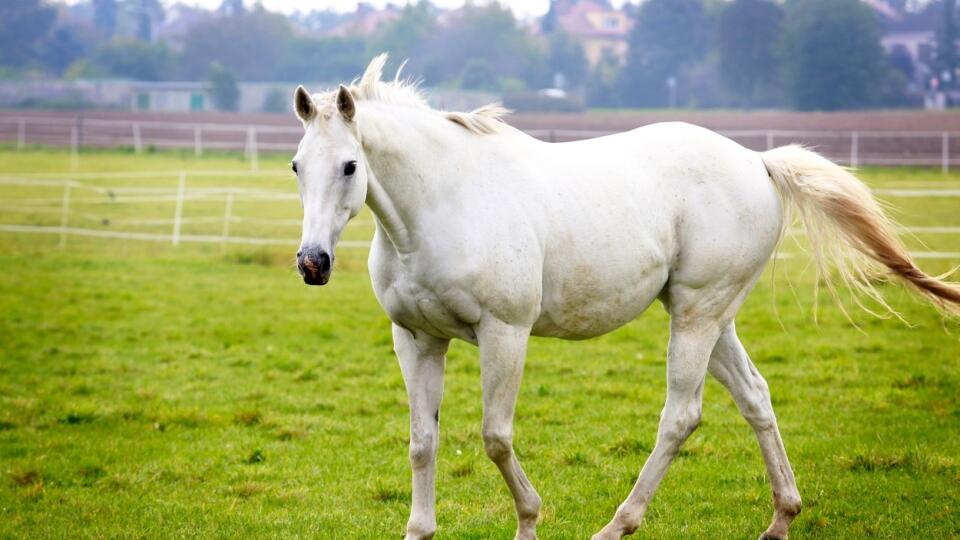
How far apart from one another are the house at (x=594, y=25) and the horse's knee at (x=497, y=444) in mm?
87546

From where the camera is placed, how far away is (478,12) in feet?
301

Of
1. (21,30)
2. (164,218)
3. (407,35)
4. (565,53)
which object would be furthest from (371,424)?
(21,30)

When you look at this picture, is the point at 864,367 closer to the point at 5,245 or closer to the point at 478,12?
the point at 5,245

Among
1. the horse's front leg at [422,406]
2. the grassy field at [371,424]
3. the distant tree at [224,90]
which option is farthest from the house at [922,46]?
the horse's front leg at [422,406]

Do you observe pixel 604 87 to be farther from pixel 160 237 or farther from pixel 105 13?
pixel 105 13

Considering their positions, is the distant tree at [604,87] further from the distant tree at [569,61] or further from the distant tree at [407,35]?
the distant tree at [407,35]

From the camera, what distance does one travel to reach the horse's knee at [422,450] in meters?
4.54

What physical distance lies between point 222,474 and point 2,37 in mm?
96151

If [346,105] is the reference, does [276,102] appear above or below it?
below

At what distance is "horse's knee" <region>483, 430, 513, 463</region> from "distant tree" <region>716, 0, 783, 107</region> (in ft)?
225

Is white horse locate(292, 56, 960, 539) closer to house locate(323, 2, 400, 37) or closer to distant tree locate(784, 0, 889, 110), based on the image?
distant tree locate(784, 0, 889, 110)

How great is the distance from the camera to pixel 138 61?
3620 inches

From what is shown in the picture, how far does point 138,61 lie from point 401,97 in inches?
3687

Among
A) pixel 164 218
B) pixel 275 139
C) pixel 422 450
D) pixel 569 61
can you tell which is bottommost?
pixel 164 218
